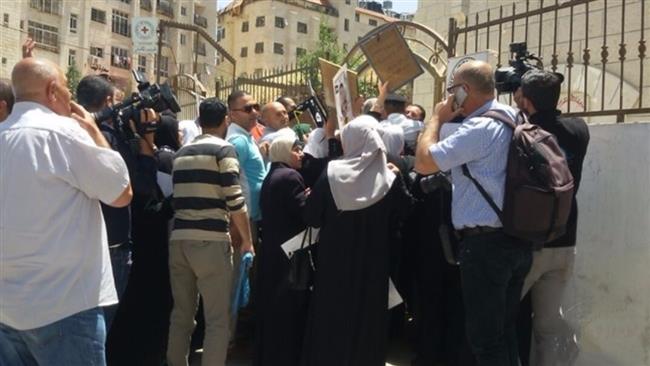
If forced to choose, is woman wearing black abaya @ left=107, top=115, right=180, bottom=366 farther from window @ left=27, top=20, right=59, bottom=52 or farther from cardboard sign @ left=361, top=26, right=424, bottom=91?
window @ left=27, top=20, right=59, bottom=52

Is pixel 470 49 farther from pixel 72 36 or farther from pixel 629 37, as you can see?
pixel 72 36

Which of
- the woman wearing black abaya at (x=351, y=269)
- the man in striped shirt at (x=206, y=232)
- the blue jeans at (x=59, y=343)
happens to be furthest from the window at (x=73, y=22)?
the blue jeans at (x=59, y=343)

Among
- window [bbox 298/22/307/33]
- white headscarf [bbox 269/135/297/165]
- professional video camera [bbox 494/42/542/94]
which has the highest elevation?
window [bbox 298/22/307/33]

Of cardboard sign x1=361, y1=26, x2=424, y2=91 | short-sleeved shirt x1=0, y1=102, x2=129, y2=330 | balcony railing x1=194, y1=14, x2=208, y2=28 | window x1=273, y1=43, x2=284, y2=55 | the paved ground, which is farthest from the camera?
window x1=273, y1=43, x2=284, y2=55

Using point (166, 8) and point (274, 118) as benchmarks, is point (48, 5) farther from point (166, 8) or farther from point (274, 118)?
point (274, 118)

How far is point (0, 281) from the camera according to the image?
2680mm

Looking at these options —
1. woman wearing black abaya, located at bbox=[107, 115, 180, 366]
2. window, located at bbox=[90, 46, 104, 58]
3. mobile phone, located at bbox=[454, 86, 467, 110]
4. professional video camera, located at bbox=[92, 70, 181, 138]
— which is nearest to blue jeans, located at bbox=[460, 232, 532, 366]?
mobile phone, located at bbox=[454, 86, 467, 110]

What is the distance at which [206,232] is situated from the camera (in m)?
4.32

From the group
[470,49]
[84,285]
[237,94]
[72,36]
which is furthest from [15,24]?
[84,285]

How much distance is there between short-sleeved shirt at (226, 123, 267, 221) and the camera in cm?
495

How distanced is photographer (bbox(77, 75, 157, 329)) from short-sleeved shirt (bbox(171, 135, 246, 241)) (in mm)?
212

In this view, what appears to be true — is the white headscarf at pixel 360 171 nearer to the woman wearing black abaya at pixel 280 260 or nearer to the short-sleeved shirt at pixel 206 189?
the woman wearing black abaya at pixel 280 260

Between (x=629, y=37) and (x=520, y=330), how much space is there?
4727mm

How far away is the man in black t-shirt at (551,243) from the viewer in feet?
12.8
